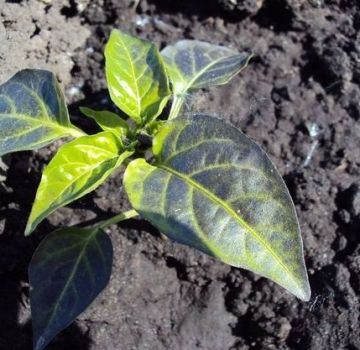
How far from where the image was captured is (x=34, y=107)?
1636 millimetres

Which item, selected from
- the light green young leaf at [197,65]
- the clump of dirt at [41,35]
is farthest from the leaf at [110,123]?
the clump of dirt at [41,35]

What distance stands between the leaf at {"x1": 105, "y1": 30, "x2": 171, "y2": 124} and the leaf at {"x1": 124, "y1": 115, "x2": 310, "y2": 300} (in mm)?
225

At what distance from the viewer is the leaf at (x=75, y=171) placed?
1352 mm

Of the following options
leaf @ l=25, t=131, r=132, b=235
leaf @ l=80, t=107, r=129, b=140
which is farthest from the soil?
leaf @ l=25, t=131, r=132, b=235

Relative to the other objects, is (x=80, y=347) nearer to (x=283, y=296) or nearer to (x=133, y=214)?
(x=133, y=214)

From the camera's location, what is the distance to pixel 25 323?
1.77 meters

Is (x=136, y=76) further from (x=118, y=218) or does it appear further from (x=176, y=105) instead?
(x=118, y=218)

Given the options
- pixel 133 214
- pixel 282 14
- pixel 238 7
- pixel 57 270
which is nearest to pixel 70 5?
pixel 238 7

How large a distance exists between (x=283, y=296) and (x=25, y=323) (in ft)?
2.48

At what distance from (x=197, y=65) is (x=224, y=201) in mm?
707

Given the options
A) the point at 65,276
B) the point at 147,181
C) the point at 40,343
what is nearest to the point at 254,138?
the point at 147,181

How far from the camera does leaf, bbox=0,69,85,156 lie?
1.59 m

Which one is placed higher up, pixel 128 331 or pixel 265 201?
pixel 265 201

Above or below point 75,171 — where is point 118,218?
below
